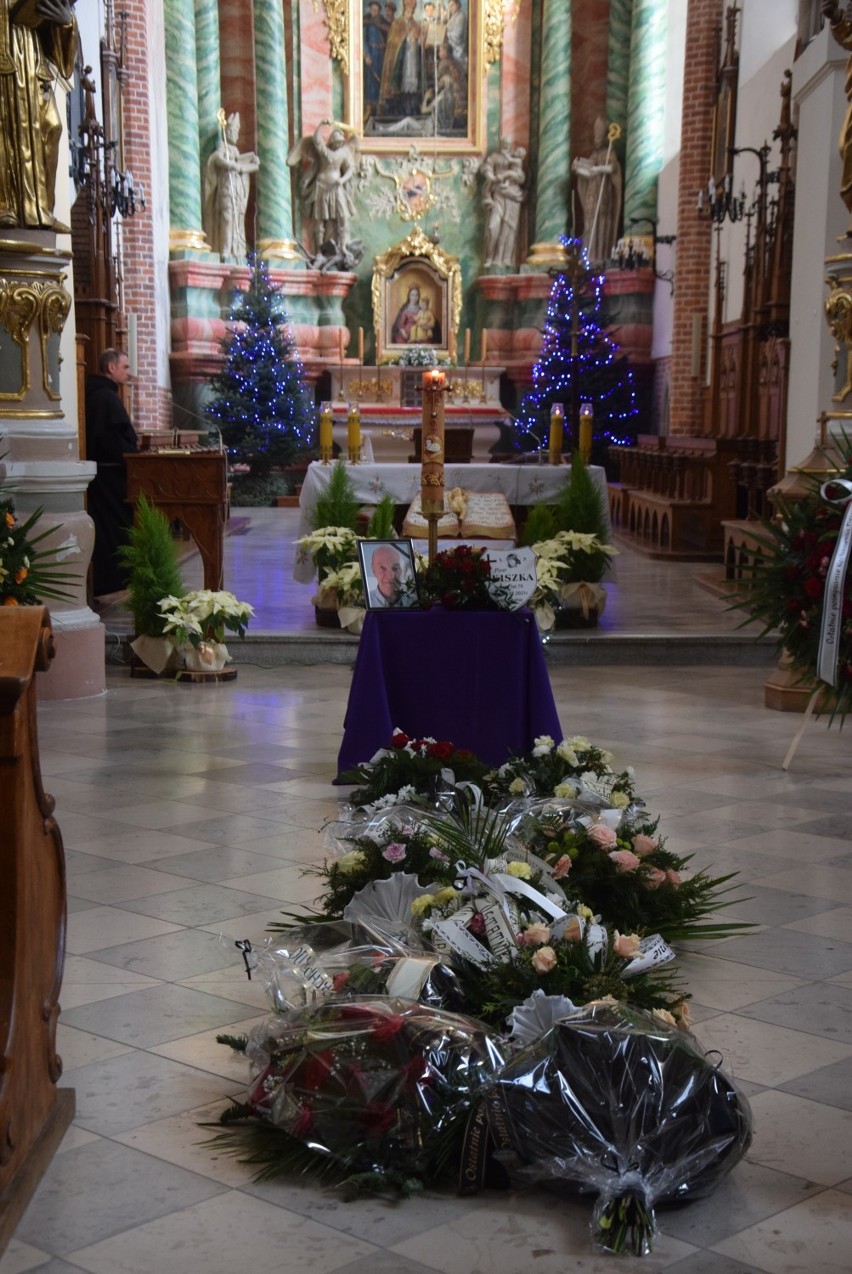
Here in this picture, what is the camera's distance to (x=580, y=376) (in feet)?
75.3

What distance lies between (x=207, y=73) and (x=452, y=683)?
1938 cm

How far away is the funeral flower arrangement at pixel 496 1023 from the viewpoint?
3.13 metres

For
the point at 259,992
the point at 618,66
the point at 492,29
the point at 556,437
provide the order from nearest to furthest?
the point at 259,992, the point at 556,437, the point at 618,66, the point at 492,29

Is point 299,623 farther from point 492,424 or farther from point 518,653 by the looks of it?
point 492,424

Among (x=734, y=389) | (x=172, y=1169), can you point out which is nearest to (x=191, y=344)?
(x=734, y=389)

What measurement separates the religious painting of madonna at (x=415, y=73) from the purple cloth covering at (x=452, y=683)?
20255 mm

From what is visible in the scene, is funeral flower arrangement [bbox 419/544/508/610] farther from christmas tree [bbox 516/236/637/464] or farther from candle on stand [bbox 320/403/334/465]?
christmas tree [bbox 516/236/637/464]

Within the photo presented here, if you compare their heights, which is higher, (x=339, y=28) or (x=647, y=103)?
(x=339, y=28)

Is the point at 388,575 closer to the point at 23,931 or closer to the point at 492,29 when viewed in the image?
the point at 23,931

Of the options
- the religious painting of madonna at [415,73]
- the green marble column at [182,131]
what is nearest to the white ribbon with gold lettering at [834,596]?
the green marble column at [182,131]

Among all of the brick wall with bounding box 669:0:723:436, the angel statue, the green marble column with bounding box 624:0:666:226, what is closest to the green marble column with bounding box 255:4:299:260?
the angel statue

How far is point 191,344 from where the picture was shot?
23.3 metres

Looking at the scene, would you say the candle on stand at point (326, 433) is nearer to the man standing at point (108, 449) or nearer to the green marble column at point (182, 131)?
the man standing at point (108, 449)

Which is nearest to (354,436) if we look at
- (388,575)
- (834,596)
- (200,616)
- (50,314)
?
(200,616)
